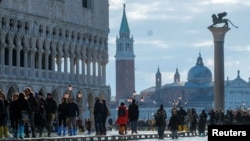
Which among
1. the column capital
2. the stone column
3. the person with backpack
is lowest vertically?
the person with backpack

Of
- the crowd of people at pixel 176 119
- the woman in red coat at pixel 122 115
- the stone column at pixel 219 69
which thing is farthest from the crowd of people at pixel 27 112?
the stone column at pixel 219 69

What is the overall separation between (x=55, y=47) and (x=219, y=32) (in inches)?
484

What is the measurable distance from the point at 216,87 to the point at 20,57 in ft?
42.3

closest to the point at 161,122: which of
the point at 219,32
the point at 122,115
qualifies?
the point at 122,115

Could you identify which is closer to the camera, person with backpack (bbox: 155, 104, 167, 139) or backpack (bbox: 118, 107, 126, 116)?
backpack (bbox: 118, 107, 126, 116)

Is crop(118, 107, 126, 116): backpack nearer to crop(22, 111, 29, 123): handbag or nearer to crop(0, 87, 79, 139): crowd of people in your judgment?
crop(0, 87, 79, 139): crowd of people

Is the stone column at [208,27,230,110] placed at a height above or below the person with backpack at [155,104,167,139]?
above

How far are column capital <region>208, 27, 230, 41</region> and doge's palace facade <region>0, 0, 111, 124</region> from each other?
1019 centimetres

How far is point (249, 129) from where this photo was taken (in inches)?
542

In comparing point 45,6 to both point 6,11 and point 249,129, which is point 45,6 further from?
point 249,129

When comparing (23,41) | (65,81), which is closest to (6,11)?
(23,41)

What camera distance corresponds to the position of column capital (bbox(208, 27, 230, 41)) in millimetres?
66812

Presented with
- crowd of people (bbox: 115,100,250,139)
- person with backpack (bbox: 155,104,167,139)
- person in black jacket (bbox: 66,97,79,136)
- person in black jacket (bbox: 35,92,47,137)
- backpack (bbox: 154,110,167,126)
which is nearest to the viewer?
person in black jacket (bbox: 35,92,47,137)

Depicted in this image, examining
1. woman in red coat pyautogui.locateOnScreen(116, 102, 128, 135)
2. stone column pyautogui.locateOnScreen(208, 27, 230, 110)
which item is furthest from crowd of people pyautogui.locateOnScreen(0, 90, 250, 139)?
stone column pyautogui.locateOnScreen(208, 27, 230, 110)
